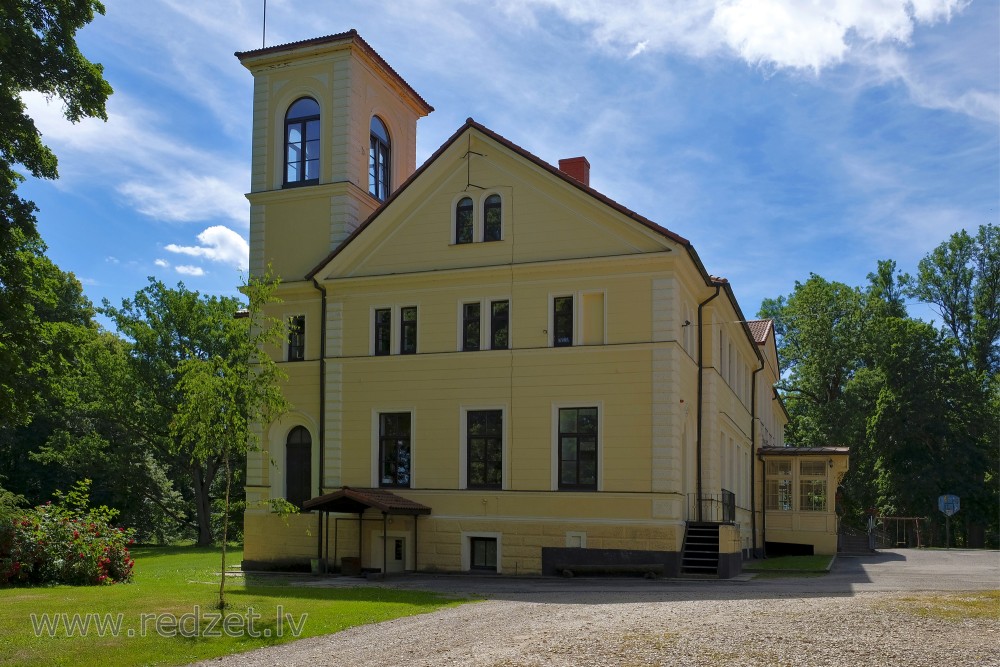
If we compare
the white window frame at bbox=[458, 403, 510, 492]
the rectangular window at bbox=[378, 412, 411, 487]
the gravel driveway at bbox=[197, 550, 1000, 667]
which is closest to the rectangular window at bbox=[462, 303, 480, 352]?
the white window frame at bbox=[458, 403, 510, 492]

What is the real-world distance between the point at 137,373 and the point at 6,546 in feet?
81.4

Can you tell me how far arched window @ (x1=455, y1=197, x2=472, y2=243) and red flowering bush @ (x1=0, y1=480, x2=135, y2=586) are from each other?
436 inches

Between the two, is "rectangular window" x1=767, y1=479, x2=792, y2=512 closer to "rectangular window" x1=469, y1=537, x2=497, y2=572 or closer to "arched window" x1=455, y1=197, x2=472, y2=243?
"rectangular window" x1=469, y1=537, x2=497, y2=572

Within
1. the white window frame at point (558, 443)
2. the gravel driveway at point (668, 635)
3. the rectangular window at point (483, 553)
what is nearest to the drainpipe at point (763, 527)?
the white window frame at point (558, 443)

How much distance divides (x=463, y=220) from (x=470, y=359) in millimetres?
3787

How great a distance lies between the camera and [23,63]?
2139 centimetres

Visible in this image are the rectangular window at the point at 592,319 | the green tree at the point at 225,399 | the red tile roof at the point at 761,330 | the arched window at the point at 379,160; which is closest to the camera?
the green tree at the point at 225,399

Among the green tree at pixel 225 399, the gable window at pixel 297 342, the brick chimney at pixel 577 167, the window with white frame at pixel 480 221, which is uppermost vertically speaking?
the brick chimney at pixel 577 167

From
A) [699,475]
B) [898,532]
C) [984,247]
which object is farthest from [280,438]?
[984,247]

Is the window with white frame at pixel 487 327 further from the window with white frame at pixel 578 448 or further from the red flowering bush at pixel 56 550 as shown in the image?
Result: the red flowering bush at pixel 56 550

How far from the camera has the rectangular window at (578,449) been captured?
2561cm

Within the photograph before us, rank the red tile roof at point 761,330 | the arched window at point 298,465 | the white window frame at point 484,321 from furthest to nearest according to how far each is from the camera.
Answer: the red tile roof at point 761,330 → the arched window at point 298,465 → the white window frame at point 484,321

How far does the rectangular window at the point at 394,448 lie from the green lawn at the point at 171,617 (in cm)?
566

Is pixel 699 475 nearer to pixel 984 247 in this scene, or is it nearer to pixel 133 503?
pixel 133 503
